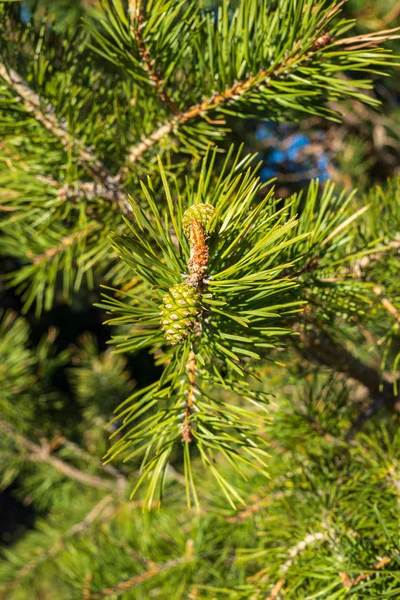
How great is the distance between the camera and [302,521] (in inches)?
14.4

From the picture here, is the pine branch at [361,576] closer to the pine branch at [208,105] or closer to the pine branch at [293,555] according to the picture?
the pine branch at [293,555]

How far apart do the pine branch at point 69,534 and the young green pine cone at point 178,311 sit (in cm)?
66

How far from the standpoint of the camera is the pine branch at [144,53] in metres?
0.29

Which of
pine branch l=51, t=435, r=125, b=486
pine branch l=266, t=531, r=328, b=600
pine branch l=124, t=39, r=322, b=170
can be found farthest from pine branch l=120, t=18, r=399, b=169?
pine branch l=51, t=435, r=125, b=486

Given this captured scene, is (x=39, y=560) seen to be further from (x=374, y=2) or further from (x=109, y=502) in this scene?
(x=374, y=2)

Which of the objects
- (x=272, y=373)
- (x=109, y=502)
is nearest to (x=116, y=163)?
(x=272, y=373)

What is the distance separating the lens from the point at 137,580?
1.55 feet

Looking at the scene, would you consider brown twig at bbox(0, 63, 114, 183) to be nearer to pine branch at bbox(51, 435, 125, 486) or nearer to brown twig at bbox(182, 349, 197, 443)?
brown twig at bbox(182, 349, 197, 443)

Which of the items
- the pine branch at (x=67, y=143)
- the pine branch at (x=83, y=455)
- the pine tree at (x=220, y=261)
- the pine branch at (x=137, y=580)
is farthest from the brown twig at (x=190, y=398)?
the pine branch at (x=83, y=455)

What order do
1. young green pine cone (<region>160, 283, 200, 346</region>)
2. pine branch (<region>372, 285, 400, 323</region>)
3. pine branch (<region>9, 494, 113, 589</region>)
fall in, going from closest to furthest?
young green pine cone (<region>160, 283, 200, 346</region>)
pine branch (<region>372, 285, 400, 323</region>)
pine branch (<region>9, 494, 113, 589</region>)

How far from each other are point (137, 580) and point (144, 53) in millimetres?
488

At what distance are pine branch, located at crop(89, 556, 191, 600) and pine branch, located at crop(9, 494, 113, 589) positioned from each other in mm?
312

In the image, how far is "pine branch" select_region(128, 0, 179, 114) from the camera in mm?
295

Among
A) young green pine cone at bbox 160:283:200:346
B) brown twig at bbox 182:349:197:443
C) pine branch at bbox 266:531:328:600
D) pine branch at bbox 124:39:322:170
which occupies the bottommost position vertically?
pine branch at bbox 266:531:328:600
